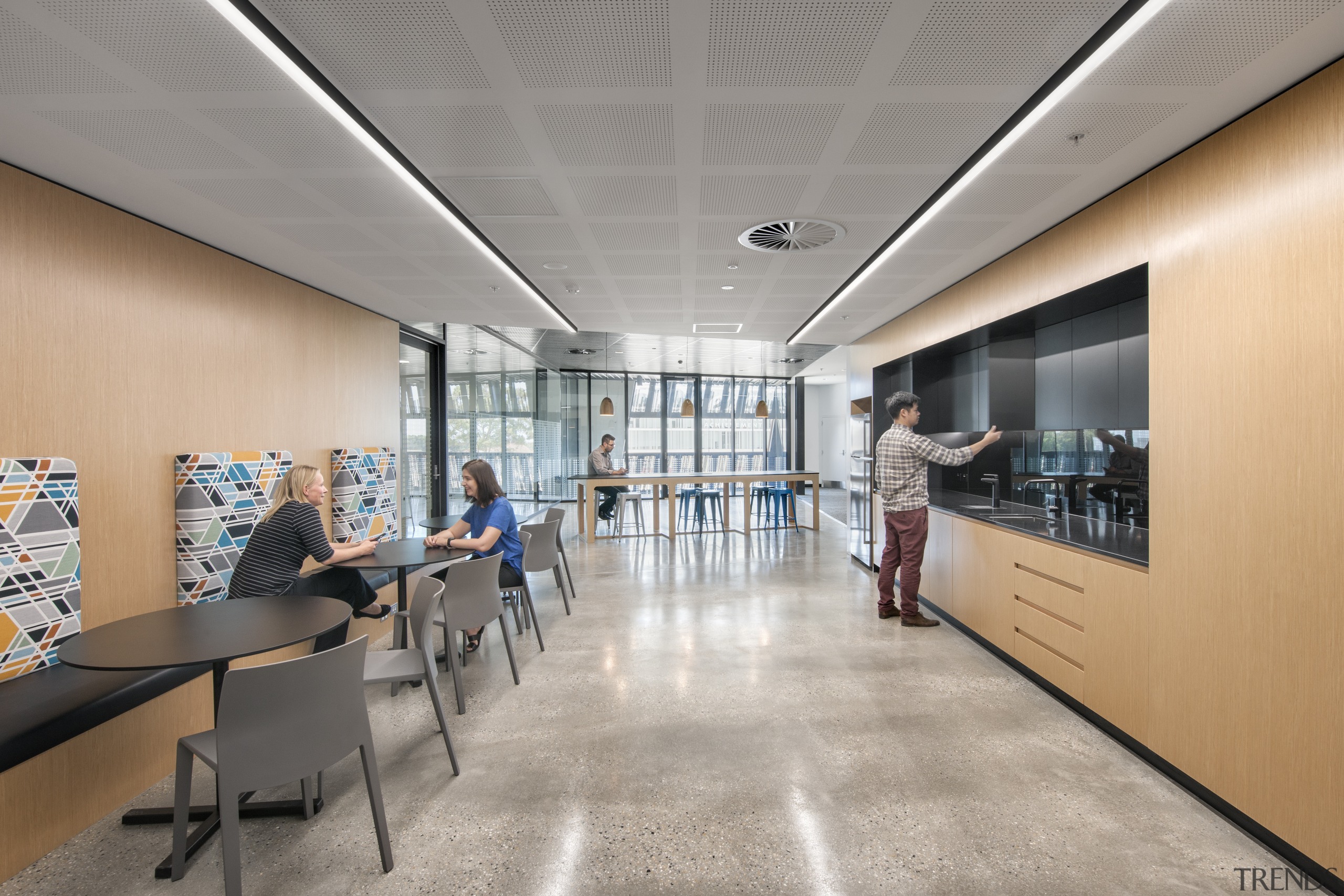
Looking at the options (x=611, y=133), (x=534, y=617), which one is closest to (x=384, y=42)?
(x=611, y=133)

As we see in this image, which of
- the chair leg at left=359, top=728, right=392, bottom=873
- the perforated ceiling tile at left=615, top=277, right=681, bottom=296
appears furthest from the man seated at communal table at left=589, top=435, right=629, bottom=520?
the chair leg at left=359, top=728, right=392, bottom=873

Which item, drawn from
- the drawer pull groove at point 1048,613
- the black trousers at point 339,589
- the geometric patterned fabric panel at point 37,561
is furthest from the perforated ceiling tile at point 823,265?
the geometric patterned fabric panel at point 37,561

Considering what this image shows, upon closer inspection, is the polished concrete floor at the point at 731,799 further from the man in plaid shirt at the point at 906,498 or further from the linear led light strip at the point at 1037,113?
the linear led light strip at the point at 1037,113

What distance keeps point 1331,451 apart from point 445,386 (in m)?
6.62

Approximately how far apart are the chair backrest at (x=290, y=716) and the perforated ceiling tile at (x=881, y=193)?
284 cm

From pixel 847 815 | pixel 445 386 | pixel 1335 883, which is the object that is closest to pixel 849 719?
pixel 847 815

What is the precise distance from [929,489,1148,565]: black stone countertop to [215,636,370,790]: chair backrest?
11.0ft

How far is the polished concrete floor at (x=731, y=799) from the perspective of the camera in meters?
1.86

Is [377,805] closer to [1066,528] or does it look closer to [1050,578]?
[1050,578]

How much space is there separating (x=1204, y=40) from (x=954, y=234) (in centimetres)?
158

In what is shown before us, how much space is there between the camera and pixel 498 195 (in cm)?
284

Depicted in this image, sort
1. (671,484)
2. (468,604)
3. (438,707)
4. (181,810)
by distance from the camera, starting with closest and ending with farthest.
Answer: (181,810), (438,707), (468,604), (671,484)

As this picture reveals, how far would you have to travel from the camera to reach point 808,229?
129 inches

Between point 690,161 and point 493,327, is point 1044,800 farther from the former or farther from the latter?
point 493,327
